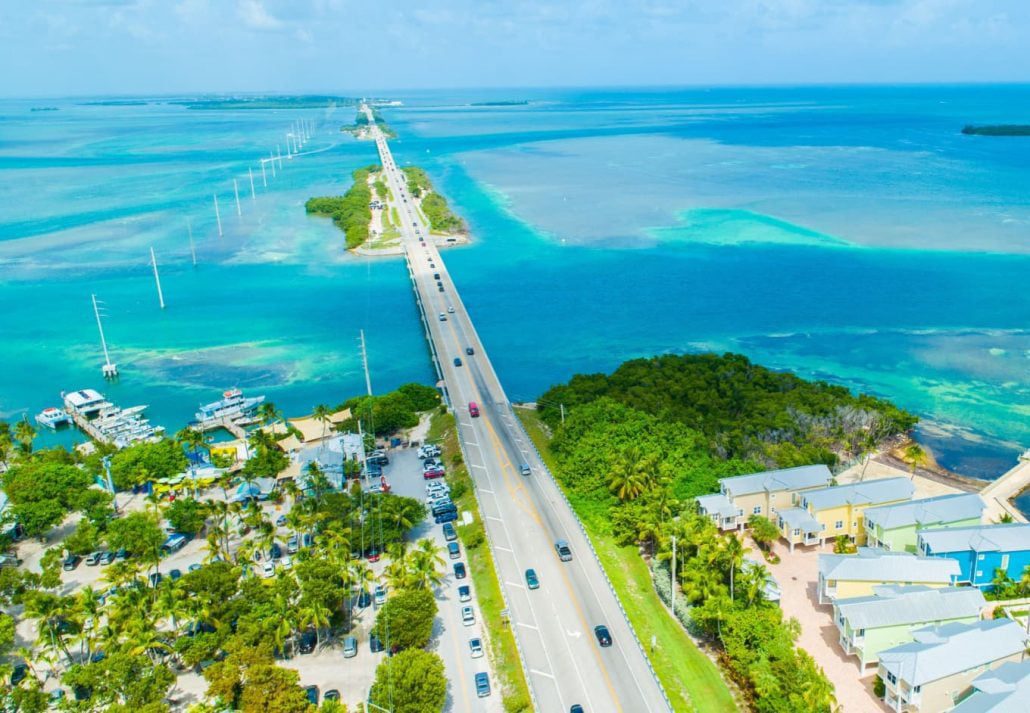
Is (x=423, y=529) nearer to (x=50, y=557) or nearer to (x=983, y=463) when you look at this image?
(x=50, y=557)

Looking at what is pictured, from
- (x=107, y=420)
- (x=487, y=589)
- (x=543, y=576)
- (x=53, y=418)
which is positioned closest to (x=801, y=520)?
(x=543, y=576)

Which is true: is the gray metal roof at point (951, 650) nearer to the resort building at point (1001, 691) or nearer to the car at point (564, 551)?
the resort building at point (1001, 691)

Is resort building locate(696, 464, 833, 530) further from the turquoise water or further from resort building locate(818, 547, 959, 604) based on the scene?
the turquoise water

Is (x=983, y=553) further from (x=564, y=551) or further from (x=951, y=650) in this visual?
(x=564, y=551)

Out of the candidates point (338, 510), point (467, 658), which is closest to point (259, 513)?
point (338, 510)

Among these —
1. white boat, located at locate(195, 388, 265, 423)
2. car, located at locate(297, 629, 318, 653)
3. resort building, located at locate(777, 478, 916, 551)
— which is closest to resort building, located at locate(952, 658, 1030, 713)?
resort building, located at locate(777, 478, 916, 551)

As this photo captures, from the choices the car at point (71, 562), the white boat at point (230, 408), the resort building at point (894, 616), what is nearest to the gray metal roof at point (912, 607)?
the resort building at point (894, 616)

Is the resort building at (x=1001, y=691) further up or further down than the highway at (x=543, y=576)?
further up
